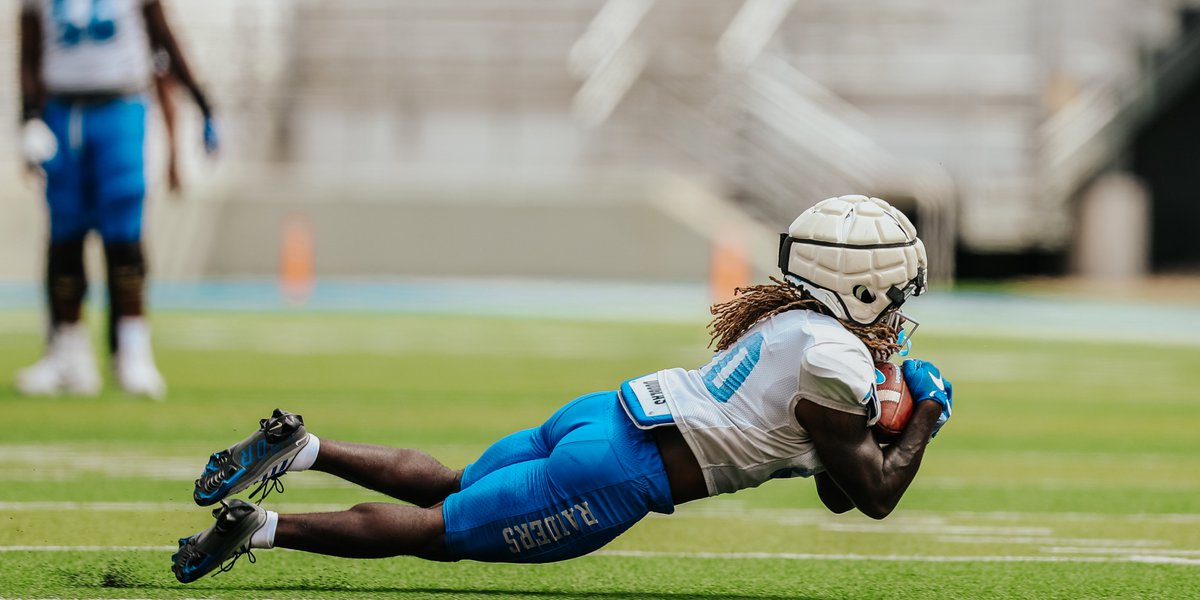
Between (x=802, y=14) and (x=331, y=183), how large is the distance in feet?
28.1

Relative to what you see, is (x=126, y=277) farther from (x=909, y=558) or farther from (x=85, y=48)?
(x=909, y=558)

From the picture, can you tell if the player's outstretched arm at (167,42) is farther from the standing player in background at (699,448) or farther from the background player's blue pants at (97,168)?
the standing player in background at (699,448)

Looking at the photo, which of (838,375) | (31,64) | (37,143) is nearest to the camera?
(838,375)

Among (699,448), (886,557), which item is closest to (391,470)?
(699,448)

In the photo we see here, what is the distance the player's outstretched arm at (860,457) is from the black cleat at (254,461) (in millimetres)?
1258

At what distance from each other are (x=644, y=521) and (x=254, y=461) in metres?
1.98

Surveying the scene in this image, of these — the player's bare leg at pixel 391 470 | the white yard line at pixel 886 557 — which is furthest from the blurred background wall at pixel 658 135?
the player's bare leg at pixel 391 470

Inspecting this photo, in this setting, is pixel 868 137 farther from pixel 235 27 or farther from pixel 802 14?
pixel 235 27

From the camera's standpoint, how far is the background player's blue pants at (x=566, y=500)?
4430 millimetres

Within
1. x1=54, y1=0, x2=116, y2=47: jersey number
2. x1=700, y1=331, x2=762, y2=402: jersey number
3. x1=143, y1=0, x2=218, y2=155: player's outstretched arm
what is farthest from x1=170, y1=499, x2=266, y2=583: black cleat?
x1=143, y1=0, x2=218, y2=155: player's outstretched arm

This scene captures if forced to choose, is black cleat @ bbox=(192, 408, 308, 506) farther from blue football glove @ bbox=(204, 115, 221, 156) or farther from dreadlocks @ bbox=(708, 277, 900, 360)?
blue football glove @ bbox=(204, 115, 221, 156)

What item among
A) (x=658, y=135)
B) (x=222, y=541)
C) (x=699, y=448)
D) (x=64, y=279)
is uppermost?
(x=658, y=135)

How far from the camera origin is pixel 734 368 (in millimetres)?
4484

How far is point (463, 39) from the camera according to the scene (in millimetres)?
30344
